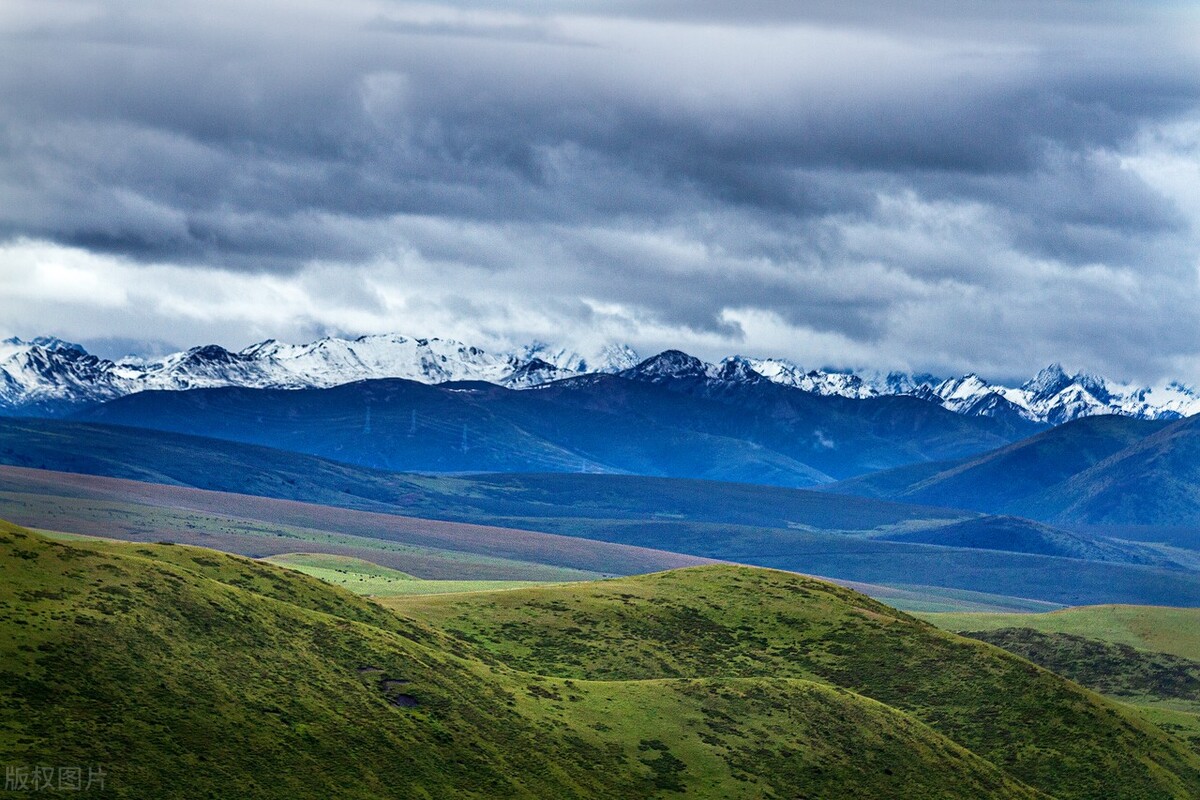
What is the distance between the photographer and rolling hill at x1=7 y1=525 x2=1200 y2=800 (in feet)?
325

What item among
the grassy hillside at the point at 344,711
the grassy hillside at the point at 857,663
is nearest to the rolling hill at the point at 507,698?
the grassy hillside at the point at 344,711

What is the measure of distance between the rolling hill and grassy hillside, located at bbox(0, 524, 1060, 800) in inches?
9.6

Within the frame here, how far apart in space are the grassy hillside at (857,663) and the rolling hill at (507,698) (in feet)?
1.31

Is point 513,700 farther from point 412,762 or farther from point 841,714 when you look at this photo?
point 841,714

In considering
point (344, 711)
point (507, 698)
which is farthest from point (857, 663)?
point (344, 711)

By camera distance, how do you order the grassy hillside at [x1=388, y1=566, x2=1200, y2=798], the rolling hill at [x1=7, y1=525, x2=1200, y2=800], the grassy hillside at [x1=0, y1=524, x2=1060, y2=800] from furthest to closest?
the grassy hillside at [x1=388, y1=566, x2=1200, y2=798], the rolling hill at [x1=7, y1=525, x2=1200, y2=800], the grassy hillside at [x1=0, y1=524, x2=1060, y2=800]

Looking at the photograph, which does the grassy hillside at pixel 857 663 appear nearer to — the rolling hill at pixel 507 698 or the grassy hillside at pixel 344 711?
the rolling hill at pixel 507 698

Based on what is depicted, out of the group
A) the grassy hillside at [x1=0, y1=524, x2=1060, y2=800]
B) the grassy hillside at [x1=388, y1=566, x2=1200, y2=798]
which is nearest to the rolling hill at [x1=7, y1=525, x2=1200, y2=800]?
the grassy hillside at [x1=0, y1=524, x2=1060, y2=800]

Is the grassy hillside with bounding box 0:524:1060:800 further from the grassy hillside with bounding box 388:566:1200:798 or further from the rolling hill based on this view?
the grassy hillside with bounding box 388:566:1200:798

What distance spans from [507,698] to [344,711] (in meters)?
22.3

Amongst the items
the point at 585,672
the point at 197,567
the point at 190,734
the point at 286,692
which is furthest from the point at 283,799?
the point at 585,672

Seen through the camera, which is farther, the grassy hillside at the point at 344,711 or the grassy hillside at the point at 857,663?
the grassy hillside at the point at 857,663

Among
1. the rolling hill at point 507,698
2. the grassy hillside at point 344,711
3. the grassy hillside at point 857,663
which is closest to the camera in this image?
the grassy hillside at point 344,711

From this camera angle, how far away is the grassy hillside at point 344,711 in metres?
96.6
